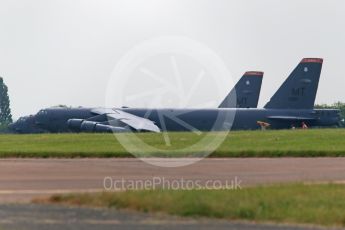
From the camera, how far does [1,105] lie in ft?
645

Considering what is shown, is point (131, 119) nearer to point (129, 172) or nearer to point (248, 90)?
point (248, 90)

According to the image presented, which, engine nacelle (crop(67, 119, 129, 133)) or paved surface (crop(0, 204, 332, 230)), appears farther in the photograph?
engine nacelle (crop(67, 119, 129, 133))

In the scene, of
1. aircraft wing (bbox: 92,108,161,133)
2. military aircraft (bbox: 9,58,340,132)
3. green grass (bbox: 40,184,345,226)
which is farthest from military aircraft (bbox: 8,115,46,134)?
green grass (bbox: 40,184,345,226)

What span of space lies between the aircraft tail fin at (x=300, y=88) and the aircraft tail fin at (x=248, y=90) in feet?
39.1

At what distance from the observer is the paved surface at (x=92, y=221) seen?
49.8ft

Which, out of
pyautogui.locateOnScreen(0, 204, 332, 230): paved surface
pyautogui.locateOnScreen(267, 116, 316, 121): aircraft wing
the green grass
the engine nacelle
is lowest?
pyautogui.locateOnScreen(0, 204, 332, 230): paved surface

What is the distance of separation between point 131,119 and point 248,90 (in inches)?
1172

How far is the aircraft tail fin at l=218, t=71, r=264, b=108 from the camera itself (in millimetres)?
99062

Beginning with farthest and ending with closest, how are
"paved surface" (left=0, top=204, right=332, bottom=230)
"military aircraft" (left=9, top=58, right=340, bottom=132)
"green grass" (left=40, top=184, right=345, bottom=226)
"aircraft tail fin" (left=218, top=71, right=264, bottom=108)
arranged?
"aircraft tail fin" (left=218, top=71, right=264, bottom=108) < "military aircraft" (left=9, top=58, right=340, bottom=132) < "green grass" (left=40, top=184, right=345, bottom=226) < "paved surface" (left=0, top=204, right=332, bottom=230)

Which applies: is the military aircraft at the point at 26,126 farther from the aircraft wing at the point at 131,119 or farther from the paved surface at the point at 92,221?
the paved surface at the point at 92,221

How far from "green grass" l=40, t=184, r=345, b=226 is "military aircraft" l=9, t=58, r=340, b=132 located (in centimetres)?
5190

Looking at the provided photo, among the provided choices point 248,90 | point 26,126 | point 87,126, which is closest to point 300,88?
point 248,90

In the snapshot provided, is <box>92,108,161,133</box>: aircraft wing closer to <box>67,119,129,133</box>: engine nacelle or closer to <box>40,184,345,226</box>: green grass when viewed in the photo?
<box>67,119,129,133</box>: engine nacelle

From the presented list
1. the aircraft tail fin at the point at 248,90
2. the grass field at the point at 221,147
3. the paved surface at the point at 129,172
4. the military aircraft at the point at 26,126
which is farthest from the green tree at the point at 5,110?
the paved surface at the point at 129,172
